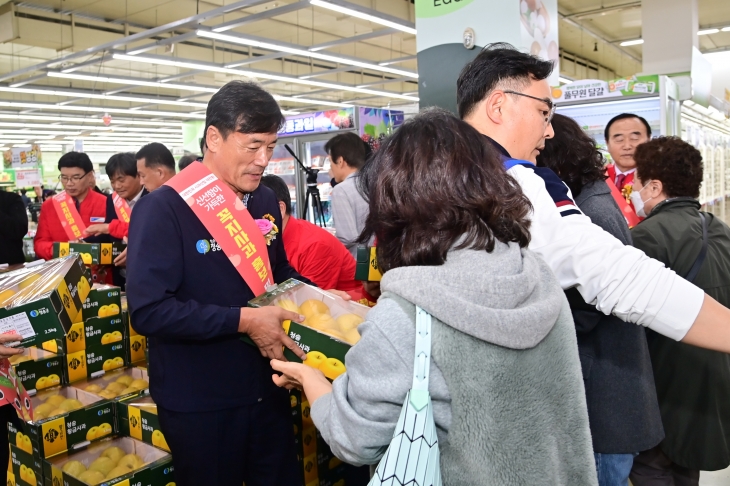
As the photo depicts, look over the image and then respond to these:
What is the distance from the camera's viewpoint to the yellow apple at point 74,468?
2.45m

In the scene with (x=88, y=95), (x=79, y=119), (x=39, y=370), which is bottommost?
(x=39, y=370)

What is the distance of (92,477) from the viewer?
2398 mm

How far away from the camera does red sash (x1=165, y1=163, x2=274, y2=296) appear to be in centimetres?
187

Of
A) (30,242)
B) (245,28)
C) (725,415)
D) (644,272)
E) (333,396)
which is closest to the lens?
(333,396)

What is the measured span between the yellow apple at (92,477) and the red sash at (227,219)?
44.7 inches

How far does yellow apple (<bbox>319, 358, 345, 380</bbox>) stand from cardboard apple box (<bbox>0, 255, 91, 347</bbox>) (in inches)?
37.6

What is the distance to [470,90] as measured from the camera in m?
1.65

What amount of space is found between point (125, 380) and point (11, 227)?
4.45 ft

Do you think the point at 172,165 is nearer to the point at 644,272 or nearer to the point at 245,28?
the point at 644,272

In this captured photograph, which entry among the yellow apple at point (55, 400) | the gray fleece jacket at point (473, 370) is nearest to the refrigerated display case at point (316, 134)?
the yellow apple at point (55, 400)

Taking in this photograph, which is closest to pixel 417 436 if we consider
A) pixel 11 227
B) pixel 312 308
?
pixel 312 308

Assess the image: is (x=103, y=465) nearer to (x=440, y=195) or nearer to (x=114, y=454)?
(x=114, y=454)

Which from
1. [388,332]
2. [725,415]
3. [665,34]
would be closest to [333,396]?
[388,332]

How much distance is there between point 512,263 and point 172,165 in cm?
358
